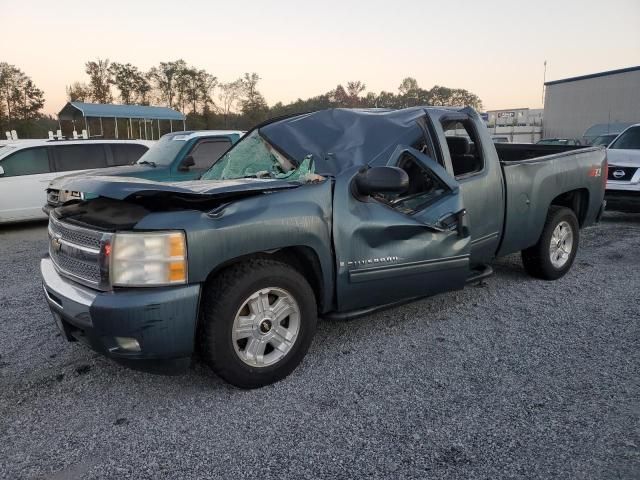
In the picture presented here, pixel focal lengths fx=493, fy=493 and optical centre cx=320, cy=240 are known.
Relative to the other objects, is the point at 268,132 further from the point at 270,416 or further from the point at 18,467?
the point at 18,467

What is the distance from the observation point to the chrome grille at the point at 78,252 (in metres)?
2.77

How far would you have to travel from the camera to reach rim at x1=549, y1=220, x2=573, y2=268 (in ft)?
17.5

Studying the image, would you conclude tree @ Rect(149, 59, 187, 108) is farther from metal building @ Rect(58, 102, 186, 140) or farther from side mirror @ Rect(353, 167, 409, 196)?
side mirror @ Rect(353, 167, 409, 196)

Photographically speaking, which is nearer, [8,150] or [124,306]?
[124,306]

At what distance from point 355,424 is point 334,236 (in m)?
1.17

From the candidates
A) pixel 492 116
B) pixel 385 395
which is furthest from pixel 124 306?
pixel 492 116

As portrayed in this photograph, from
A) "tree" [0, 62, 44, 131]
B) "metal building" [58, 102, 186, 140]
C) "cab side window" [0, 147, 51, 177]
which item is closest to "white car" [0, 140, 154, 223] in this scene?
"cab side window" [0, 147, 51, 177]

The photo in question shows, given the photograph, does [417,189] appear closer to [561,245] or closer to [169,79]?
[561,245]

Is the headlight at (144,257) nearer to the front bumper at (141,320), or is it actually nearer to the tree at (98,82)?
the front bumper at (141,320)

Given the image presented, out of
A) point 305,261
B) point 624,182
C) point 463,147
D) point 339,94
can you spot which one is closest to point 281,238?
point 305,261

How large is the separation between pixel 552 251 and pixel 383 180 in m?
3.04

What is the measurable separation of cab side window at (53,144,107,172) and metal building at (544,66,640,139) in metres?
36.6

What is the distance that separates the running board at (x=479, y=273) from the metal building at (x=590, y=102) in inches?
1487

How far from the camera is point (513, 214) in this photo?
4.62 metres
